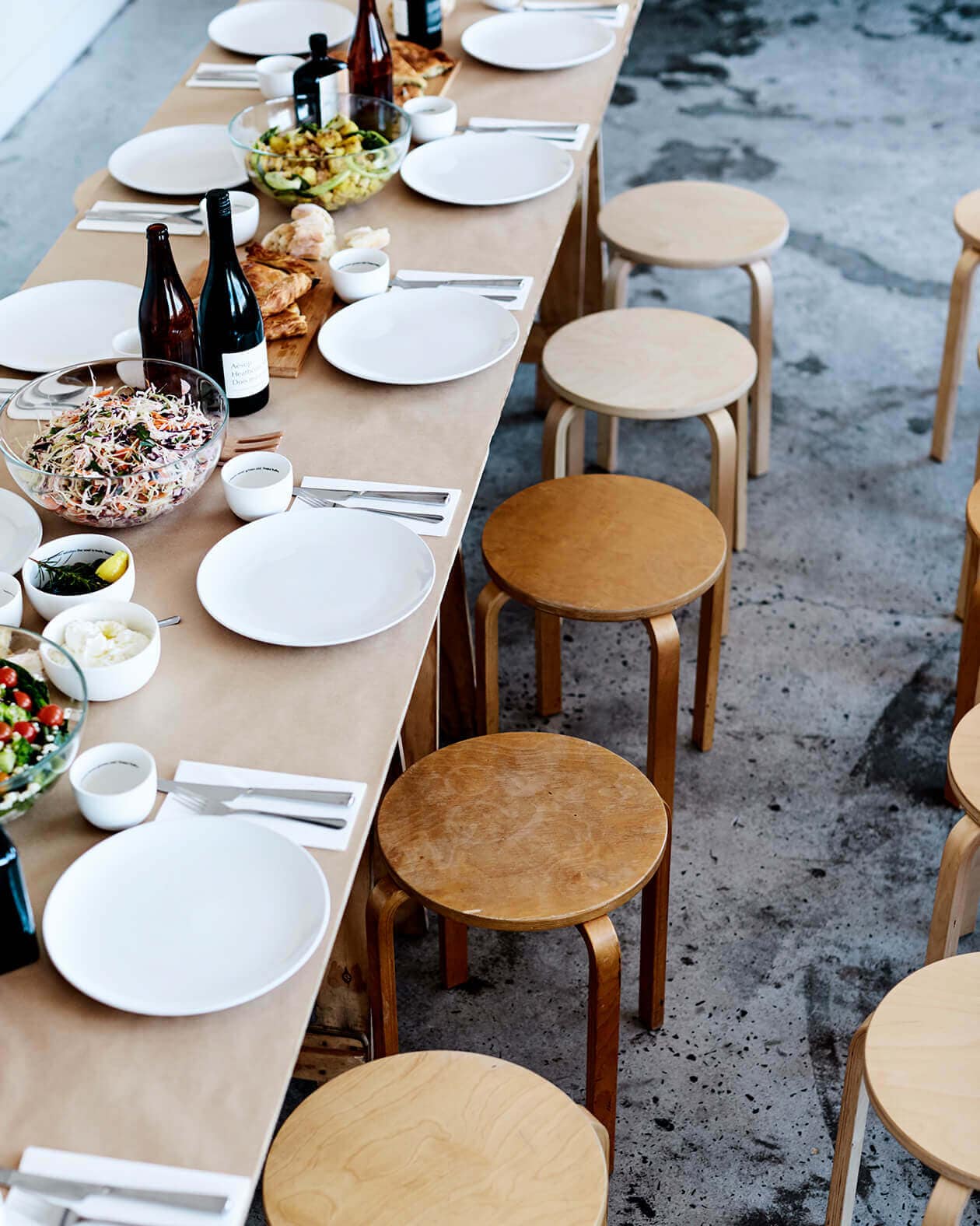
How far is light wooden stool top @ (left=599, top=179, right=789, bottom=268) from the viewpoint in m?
2.65

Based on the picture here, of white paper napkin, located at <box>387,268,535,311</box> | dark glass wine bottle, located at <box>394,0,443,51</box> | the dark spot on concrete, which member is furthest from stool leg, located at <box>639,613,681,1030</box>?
the dark spot on concrete

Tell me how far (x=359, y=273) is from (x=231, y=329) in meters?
0.32

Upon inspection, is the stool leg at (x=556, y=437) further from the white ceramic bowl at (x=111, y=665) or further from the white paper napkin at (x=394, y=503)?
the white ceramic bowl at (x=111, y=665)

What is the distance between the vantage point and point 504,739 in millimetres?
1683

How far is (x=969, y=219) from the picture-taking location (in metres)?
2.75

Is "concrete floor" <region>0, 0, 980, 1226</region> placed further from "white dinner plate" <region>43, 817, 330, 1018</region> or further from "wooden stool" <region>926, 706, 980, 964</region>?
"white dinner plate" <region>43, 817, 330, 1018</region>

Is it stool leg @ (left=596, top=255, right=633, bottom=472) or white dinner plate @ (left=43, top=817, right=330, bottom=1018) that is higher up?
white dinner plate @ (left=43, top=817, right=330, bottom=1018)

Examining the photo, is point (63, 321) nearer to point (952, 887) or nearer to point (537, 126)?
point (537, 126)

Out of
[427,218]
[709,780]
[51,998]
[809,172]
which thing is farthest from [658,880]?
[809,172]

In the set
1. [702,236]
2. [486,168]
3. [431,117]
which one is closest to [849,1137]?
[486,168]

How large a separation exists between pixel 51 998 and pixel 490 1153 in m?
0.43

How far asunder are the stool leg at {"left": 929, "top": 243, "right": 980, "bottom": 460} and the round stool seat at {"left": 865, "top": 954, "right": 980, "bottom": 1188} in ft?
5.92

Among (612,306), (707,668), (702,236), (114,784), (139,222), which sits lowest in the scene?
(707,668)

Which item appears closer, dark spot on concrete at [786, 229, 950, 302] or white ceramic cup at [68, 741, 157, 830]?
white ceramic cup at [68, 741, 157, 830]
